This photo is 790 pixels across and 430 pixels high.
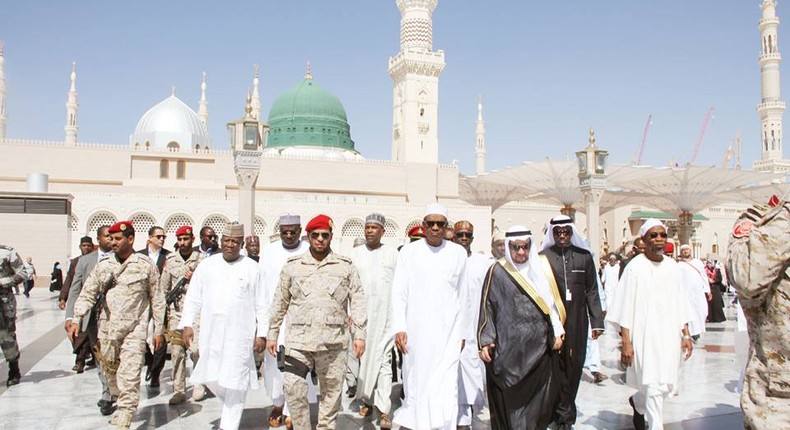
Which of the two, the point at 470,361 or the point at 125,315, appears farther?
the point at 470,361

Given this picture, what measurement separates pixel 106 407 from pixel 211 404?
27.6 inches

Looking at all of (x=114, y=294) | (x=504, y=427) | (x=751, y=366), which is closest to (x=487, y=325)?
(x=504, y=427)

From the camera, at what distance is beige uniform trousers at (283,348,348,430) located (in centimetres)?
322

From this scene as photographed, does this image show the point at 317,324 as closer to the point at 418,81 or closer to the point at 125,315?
the point at 125,315

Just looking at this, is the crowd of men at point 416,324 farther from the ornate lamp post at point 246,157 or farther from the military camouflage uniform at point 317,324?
the ornate lamp post at point 246,157

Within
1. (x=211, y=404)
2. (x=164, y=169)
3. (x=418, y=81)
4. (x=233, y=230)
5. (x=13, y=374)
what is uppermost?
(x=418, y=81)

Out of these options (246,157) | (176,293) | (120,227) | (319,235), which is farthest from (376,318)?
(246,157)

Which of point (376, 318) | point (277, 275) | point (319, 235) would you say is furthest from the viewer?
point (376, 318)

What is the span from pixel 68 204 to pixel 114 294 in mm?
15060

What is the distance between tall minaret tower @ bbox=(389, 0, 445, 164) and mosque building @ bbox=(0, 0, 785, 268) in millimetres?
64

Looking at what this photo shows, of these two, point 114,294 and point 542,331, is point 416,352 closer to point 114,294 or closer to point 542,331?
point 542,331

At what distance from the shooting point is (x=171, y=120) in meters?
33.1

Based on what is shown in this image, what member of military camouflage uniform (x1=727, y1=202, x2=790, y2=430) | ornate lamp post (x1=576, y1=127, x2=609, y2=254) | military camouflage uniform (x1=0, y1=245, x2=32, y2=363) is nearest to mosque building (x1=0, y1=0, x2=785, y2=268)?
ornate lamp post (x1=576, y1=127, x2=609, y2=254)

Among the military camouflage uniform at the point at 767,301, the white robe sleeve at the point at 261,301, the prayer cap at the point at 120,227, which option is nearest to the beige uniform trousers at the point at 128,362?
the prayer cap at the point at 120,227
